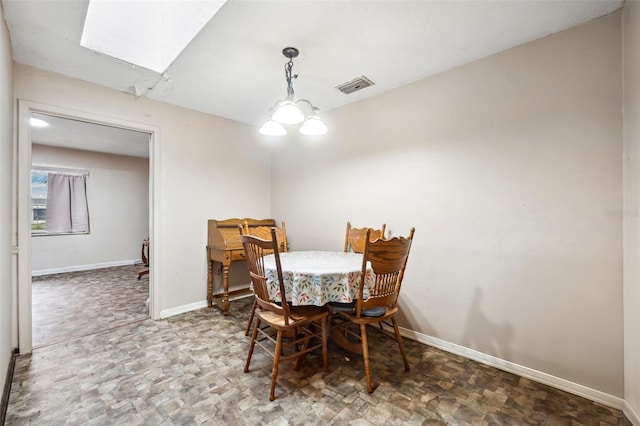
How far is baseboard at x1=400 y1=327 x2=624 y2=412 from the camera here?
5.42ft

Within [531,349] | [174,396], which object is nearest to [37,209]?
[174,396]

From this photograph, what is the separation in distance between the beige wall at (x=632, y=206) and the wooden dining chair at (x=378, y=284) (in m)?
1.15

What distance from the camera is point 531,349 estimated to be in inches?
74.9

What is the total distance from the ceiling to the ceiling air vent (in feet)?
0.19

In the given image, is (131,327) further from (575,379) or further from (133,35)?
A: (575,379)

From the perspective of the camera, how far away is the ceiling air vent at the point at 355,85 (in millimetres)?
2467

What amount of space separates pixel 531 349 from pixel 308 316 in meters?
1.54

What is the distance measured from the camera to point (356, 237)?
282cm

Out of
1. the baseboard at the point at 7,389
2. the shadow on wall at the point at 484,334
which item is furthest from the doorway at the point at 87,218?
the shadow on wall at the point at 484,334

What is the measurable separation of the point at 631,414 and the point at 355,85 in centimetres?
286

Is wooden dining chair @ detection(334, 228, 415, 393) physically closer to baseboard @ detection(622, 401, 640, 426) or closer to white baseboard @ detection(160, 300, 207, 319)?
baseboard @ detection(622, 401, 640, 426)

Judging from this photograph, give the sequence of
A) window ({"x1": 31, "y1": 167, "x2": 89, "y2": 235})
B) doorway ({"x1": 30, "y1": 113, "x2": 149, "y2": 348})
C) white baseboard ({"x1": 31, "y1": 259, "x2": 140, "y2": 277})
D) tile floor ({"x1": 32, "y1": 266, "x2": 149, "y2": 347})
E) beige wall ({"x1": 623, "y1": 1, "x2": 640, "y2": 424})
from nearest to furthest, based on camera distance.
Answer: beige wall ({"x1": 623, "y1": 1, "x2": 640, "y2": 424}) → tile floor ({"x1": 32, "y1": 266, "x2": 149, "y2": 347}) → doorway ({"x1": 30, "y1": 113, "x2": 149, "y2": 348}) → white baseboard ({"x1": 31, "y1": 259, "x2": 140, "y2": 277}) → window ({"x1": 31, "y1": 167, "x2": 89, "y2": 235})

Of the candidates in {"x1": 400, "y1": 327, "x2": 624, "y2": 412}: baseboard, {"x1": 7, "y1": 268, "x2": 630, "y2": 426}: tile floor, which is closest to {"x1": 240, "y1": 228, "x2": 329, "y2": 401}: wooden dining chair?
{"x1": 7, "y1": 268, "x2": 630, "y2": 426}: tile floor

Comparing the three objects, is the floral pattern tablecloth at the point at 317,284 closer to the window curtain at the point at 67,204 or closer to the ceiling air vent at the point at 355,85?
the ceiling air vent at the point at 355,85
